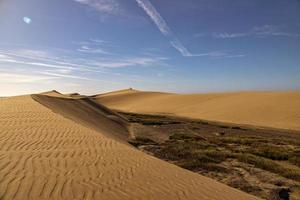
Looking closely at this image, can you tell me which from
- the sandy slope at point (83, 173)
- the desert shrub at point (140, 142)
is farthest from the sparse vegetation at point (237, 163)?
the sandy slope at point (83, 173)

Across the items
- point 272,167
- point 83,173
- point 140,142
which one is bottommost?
point 272,167

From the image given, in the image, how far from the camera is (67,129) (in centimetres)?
Answer: 1363

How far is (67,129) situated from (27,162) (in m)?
5.79

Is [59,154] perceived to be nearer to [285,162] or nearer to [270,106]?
[285,162]

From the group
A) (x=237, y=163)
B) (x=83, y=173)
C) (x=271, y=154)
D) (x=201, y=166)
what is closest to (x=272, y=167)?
(x=237, y=163)

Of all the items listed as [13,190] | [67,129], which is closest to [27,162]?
[13,190]

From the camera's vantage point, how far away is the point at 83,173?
25.0 ft

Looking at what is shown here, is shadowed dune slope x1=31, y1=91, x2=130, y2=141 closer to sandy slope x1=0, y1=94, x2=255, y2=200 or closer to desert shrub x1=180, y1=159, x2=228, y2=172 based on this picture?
desert shrub x1=180, y1=159, x2=228, y2=172

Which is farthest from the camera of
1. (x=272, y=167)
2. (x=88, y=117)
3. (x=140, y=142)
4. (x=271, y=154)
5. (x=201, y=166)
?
(x=88, y=117)

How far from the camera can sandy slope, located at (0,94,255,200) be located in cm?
633

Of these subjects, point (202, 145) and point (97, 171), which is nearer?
point (97, 171)

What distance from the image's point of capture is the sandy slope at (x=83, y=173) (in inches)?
→ 249

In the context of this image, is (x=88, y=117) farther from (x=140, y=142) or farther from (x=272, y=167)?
(x=272, y=167)

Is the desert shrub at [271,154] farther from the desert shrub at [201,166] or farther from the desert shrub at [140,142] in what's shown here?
the desert shrub at [140,142]
